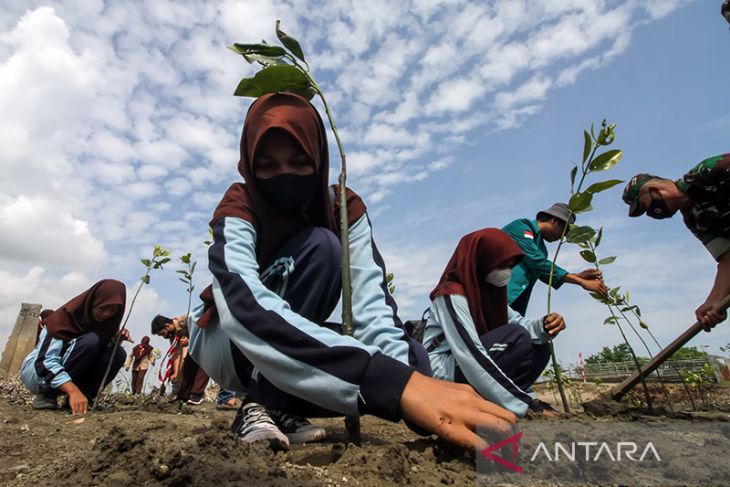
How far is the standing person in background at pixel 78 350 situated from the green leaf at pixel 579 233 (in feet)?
11.9

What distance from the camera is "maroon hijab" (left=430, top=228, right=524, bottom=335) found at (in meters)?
2.92

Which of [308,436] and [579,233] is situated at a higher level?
[579,233]

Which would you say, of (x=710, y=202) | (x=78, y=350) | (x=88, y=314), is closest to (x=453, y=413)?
(x=710, y=202)

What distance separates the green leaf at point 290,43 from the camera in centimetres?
155

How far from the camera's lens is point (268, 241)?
176cm

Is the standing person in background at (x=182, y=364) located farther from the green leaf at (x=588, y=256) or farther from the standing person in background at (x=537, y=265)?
the green leaf at (x=588, y=256)

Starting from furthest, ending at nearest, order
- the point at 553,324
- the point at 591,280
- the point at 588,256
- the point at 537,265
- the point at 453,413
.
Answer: the point at 537,265 < the point at 591,280 < the point at 588,256 < the point at 553,324 < the point at 453,413

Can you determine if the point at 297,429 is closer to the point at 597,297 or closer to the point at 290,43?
the point at 290,43

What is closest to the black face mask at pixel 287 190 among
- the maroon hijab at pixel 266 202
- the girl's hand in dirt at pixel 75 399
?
the maroon hijab at pixel 266 202

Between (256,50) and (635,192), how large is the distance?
269 centimetres

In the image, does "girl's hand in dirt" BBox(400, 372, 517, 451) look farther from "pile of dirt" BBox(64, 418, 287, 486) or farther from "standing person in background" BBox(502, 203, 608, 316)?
"standing person in background" BBox(502, 203, 608, 316)

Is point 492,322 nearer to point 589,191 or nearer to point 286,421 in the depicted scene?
point 589,191

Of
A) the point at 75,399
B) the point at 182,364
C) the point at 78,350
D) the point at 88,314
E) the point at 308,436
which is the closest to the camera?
the point at 308,436

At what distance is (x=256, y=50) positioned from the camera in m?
1.58
